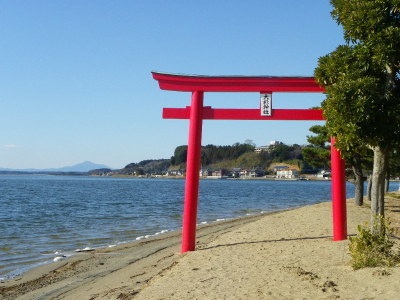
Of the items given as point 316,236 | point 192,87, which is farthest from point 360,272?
point 192,87

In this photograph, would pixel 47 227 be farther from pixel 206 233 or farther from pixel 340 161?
pixel 340 161

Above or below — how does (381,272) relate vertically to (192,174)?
below

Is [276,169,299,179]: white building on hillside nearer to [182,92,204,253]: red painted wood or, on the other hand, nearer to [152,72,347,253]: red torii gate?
[152,72,347,253]: red torii gate

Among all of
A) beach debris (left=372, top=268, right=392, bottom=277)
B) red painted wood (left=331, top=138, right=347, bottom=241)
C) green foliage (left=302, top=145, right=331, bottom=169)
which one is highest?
green foliage (left=302, top=145, right=331, bottom=169)

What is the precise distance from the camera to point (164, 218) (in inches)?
979

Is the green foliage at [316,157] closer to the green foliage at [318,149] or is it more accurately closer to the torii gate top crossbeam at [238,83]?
the green foliage at [318,149]

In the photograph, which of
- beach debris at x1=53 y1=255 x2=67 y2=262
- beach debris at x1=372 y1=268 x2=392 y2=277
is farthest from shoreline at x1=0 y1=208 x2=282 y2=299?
beach debris at x1=372 y1=268 x2=392 y2=277

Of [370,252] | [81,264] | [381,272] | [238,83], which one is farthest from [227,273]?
[81,264]

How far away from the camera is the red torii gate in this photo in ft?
34.1

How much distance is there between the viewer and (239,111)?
34.6ft

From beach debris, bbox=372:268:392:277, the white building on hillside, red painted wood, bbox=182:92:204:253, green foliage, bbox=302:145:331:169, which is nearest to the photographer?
beach debris, bbox=372:268:392:277

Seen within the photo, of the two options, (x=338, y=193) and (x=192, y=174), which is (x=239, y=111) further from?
(x=338, y=193)

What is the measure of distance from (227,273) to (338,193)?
3977mm

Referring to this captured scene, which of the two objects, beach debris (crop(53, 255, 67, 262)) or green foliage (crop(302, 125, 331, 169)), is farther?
green foliage (crop(302, 125, 331, 169))
